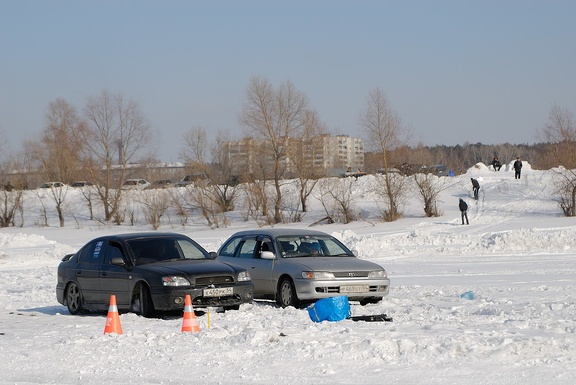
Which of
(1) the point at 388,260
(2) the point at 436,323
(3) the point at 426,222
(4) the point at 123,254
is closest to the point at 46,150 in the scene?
(3) the point at 426,222

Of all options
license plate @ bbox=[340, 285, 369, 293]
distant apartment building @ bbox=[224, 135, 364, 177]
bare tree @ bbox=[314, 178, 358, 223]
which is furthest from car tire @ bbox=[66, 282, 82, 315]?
distant apartment building @ bbox=[224, 135, 364, 177]

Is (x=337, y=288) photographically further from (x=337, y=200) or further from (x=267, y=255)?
(x=337, y=200)

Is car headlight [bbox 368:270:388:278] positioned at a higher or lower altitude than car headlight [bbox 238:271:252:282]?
lower

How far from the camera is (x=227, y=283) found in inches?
586

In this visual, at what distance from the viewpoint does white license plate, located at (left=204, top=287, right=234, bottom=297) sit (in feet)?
47.9

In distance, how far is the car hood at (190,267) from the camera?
14.8 metres

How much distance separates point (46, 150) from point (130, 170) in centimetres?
789

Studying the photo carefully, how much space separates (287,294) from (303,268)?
59 cm

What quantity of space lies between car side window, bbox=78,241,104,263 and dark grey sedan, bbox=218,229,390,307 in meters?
2.86

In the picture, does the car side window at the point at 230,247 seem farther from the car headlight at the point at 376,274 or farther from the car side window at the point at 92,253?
the car headlight at the point at 376,274

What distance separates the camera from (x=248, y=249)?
17.9m

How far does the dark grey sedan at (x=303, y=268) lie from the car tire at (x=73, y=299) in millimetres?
3216

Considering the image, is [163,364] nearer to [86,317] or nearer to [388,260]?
[86,317]

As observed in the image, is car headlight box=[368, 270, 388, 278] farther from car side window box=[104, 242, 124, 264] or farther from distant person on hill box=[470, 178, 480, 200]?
distant person on hill box=[470, 178, 480, 200]
